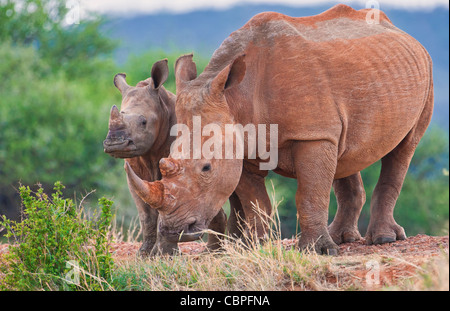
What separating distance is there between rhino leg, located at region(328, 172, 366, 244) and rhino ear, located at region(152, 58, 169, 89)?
9.11ft

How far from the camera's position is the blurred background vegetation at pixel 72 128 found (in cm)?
2661

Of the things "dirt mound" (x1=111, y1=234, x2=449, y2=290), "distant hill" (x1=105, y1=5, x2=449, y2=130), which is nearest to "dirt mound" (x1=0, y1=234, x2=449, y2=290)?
"dirt mound" (x1=111, y1=234, x2=449, y2=290)

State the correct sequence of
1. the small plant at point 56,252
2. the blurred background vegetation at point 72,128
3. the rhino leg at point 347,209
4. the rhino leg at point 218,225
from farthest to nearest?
the blurred background vegetation at point 72,128
the rhino leg at point 347,209
the rhino leg at point 218,225
the small plant at point 56,252

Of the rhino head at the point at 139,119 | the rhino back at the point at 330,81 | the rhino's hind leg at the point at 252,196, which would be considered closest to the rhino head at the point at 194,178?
the rhino back at the point at 330,81

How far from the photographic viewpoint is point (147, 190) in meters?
6.49

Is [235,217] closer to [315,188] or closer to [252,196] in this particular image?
[252,196]

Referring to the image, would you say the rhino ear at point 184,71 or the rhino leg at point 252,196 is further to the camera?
the rhino leg at point 252,196

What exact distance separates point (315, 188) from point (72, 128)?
21964mm

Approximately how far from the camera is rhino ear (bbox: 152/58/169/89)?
8.11 meters

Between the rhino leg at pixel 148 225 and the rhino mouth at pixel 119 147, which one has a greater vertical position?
the rhino mouth at pixel 119 147

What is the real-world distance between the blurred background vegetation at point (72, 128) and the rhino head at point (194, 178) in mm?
12842

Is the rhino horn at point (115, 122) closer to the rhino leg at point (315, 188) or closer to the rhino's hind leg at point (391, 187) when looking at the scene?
the rhino leg at point (315, 188)

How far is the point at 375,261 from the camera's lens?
20.0ft

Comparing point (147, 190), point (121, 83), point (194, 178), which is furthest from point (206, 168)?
point (121, 83)
